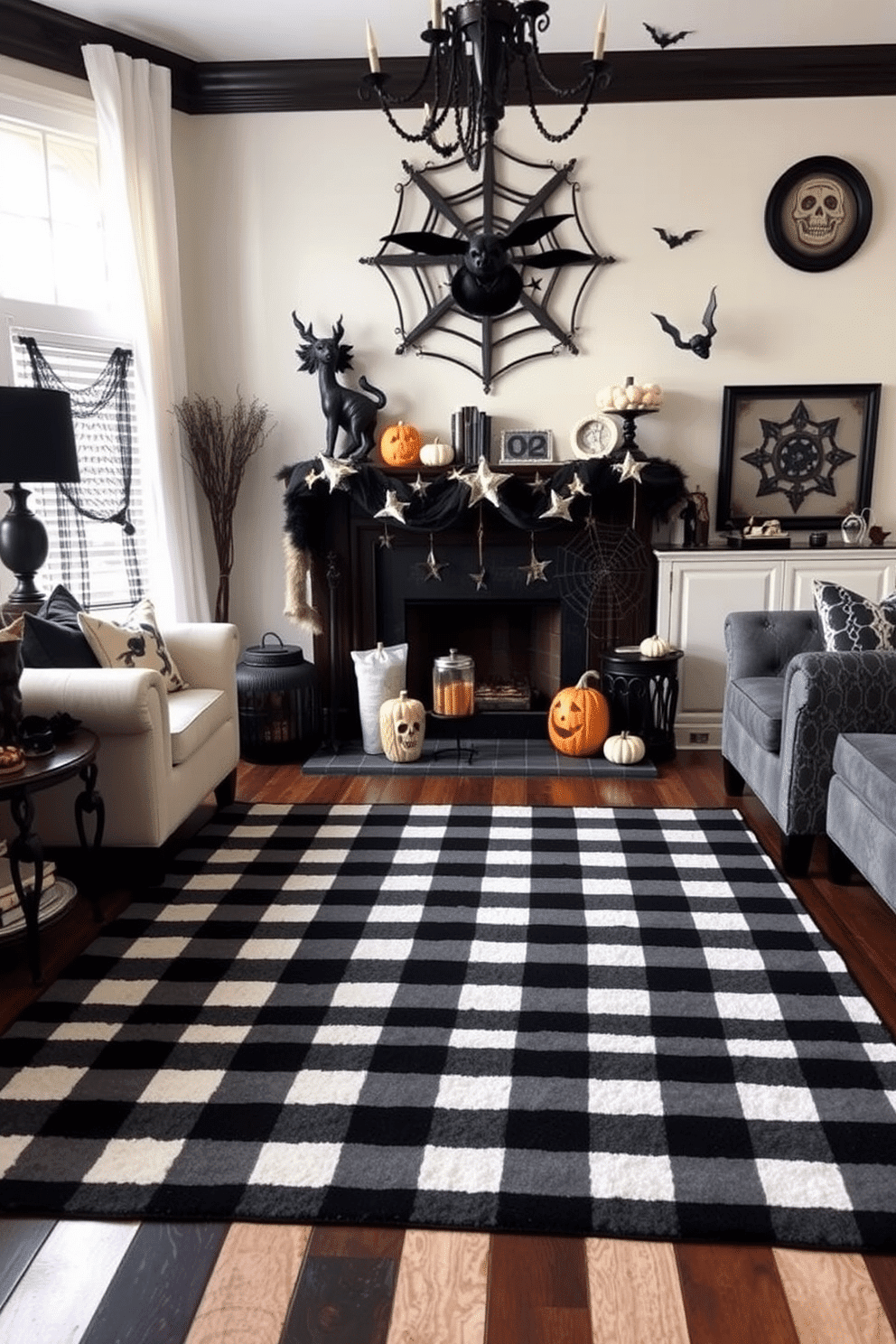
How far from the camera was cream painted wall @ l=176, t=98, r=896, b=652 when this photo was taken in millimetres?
4332

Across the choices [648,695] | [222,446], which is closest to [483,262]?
[222,446]

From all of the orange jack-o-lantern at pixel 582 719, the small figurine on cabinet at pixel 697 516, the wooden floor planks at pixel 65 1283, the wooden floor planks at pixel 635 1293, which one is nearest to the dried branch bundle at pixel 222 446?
the orange jack-o-lantern at pixel 582 719

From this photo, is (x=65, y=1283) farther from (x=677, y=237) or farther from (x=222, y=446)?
(x=677, y=237)

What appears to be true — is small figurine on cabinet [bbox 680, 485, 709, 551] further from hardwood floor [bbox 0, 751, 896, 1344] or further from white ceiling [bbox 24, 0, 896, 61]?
hardwood floor [bbox 0, 751, 896, 1344]

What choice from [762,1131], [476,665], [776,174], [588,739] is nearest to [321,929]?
[762,1131]

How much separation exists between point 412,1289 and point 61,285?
3.98 metres

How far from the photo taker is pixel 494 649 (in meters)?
4.88

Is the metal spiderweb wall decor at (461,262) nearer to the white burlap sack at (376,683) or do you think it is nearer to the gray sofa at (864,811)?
the white burlap sack at (376,683)

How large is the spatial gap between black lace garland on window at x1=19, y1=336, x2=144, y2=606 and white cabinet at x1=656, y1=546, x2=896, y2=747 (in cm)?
243

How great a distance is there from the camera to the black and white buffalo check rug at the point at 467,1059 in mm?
1668

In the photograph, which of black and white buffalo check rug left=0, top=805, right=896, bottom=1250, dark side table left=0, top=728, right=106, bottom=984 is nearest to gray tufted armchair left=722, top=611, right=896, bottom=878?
black and white buffalo check rug left=0, top=805, right=896, bottom=1250

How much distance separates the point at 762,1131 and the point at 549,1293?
22.2 inches

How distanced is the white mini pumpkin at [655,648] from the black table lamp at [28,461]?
95.6 inches

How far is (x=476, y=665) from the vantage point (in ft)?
16.1
